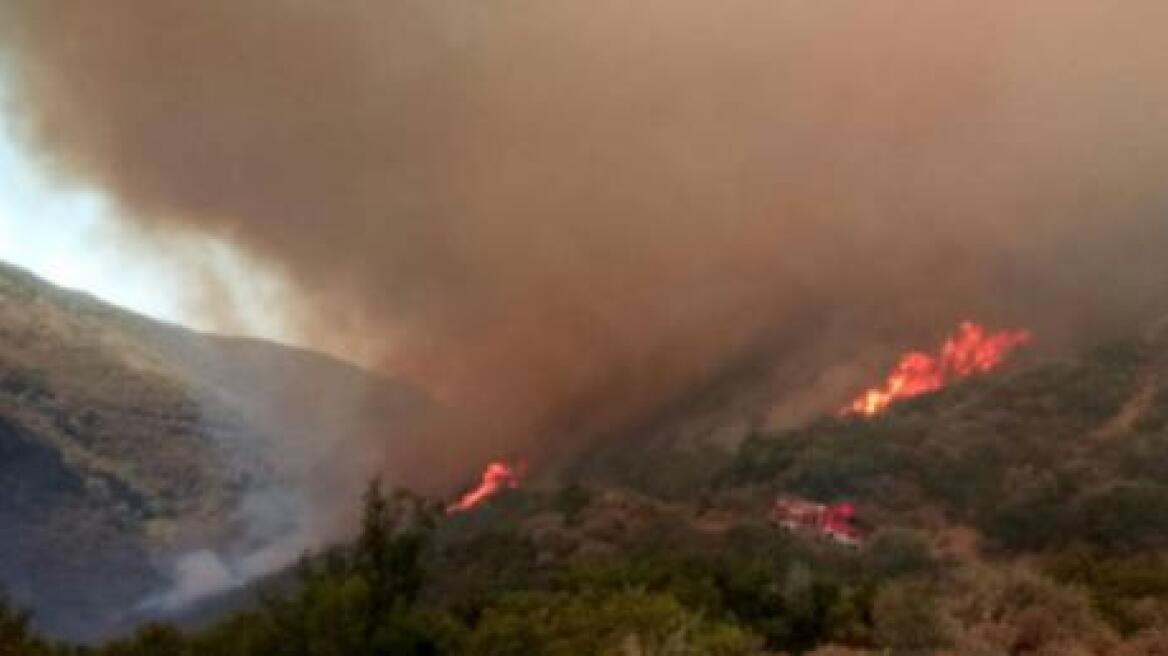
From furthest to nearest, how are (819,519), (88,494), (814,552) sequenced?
(88,494), (819,519), (814,552)

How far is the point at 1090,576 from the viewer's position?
6756cm

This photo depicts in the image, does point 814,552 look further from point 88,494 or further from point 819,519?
point 88,494

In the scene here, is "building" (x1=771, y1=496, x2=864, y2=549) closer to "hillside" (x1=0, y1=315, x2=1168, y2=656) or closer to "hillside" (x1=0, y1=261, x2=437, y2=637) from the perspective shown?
"hillside" (x1=0, y1=315, x2=1168, y2=656)

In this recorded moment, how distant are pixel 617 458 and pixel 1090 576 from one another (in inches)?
4783

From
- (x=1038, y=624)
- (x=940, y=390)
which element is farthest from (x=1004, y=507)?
(x=1038, y=624)

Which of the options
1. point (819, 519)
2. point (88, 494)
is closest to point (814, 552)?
point (819, 519)

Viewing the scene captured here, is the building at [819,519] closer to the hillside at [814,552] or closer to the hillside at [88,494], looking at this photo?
the hillside at [814,552]

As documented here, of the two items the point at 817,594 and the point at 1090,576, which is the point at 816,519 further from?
Answer: the point at 817,594

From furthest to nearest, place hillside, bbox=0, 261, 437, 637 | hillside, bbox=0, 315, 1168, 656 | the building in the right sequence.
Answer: hillside, bbox=0, 261, 437, 637
the building
hillside, bbox=0, 315, 1168, 656

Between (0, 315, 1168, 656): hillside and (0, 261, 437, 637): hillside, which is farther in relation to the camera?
(0, 261, 437, 637): hillside


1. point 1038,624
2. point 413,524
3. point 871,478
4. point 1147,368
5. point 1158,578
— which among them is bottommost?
point 1038,624

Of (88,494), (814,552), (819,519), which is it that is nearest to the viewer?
(814,552)

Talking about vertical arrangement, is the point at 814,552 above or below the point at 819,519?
below

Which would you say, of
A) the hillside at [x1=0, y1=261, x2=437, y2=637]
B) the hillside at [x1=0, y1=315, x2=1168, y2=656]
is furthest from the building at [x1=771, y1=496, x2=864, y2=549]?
the hillside at [x1=0, y1=261, x2=437, y2=637]
